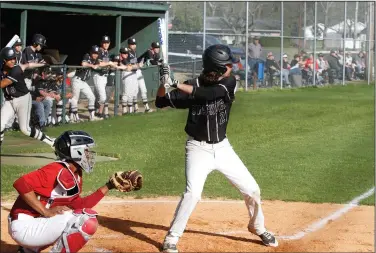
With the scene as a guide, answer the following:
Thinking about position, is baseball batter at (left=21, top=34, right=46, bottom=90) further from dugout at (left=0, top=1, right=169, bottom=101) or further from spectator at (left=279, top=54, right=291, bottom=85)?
spectator at (left=279, top=54, right=291, bottom=85)

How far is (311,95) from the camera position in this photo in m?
26.5

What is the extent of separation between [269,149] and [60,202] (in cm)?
852

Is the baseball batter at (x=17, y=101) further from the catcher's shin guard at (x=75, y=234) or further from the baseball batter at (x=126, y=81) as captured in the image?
the catcher's shin guard at (x=75, y=234)

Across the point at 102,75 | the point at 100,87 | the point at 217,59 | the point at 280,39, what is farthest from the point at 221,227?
the point at 280,39

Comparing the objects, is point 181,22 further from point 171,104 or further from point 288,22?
point 171,104

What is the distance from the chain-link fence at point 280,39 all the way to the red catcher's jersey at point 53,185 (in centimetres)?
1725

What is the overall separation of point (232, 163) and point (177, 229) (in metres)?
0.84

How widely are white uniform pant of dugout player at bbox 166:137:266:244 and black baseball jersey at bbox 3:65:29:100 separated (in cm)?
669

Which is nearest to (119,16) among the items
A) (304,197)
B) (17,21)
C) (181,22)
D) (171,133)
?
(17,21)

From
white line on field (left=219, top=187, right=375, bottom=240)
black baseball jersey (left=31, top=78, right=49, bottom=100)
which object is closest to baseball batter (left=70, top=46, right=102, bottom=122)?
black baseball jersey (left=31, top=78, right=49, bottom=100)

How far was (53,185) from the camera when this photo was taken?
615 cm

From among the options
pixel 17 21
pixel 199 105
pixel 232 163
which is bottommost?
pixel 232 163

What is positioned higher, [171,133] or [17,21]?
[17,21]

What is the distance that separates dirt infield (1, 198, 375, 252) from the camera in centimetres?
771
